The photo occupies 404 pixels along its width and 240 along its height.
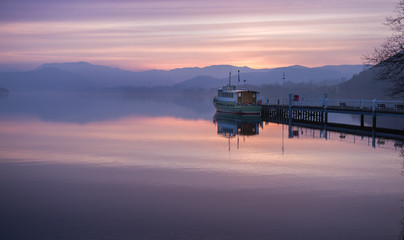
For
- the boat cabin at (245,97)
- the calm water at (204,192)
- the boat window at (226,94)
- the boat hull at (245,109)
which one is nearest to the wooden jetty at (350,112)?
the boat hull at (245,109)

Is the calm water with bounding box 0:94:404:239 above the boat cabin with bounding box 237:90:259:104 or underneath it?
underneath

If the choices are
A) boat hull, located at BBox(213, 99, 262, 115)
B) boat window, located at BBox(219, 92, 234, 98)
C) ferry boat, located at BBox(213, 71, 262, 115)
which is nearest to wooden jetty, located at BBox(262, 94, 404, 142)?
boat hull, located at BBox(213, 99, 262, 115)

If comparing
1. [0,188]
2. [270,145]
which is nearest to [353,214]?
[0,188]

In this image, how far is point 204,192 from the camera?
19.9 m

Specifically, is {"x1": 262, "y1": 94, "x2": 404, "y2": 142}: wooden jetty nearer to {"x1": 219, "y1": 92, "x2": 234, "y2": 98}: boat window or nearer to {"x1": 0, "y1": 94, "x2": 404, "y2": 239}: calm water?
{"x1": 219, "y1": 92, "x2": 234, "y2": 98}: boat window

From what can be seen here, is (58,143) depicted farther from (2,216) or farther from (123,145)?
(2,216)

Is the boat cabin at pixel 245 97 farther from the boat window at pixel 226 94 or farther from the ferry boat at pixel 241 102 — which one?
the boat window at pixel 226 94

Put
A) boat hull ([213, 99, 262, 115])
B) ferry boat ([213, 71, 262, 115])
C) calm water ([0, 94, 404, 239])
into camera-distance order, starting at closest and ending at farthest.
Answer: calm water ([0, 94, 404, 239]), boat hull ([213, 99, 262, 115]), ferry boat ([213, 71, 262, 115])

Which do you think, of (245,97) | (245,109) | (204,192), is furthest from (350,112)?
(204,192)

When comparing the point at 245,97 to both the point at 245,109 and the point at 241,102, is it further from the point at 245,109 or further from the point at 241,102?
the point at 245,109

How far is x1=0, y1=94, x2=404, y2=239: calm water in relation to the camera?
14766mm

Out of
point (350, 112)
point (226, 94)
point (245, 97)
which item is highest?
point (226, 94)

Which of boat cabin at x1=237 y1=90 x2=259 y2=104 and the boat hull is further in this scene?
boat cabin at x1=237 y1=90 x2=259 y2=104

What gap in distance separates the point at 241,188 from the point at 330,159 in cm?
1135
